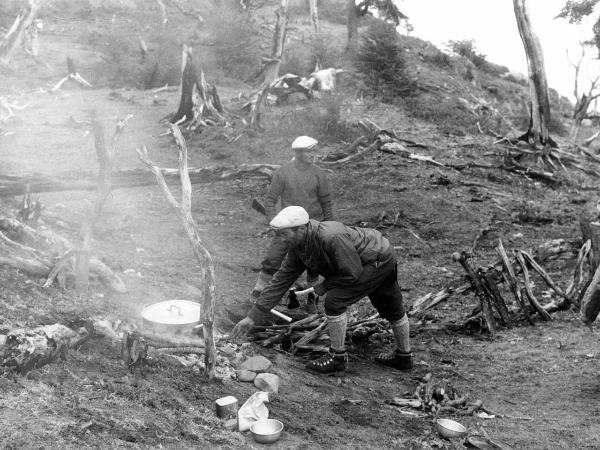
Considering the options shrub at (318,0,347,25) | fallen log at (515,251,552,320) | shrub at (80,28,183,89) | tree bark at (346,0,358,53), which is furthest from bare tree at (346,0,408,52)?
fallen log at (515,251,552,320)

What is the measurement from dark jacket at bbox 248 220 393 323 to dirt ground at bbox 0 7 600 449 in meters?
0.52

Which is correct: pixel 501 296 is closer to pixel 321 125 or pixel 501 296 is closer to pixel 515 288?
pixel 515 288

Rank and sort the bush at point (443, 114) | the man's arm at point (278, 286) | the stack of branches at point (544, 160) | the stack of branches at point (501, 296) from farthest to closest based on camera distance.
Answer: the bush at point (443, 114)
the stack of branches at point (544, 160)
the stack of branches at point (501, 296)
the man's arm at point (278, 286)

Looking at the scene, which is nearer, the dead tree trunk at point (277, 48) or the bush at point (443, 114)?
the bush at point (443, 114)

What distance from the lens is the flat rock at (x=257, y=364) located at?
4031mm

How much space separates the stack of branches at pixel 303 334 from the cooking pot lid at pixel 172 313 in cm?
58

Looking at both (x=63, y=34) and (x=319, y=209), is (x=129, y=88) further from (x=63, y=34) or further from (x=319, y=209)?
(x=319, y=209)

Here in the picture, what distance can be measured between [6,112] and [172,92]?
6742mm

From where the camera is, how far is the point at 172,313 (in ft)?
14.2

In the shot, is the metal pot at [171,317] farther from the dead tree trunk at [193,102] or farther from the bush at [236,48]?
the bush at [236,48]

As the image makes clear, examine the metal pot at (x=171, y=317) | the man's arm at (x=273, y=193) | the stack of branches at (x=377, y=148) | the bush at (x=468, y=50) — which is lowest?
the metal pot at (x=171, y=317)

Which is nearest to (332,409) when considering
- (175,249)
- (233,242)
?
(175,249)

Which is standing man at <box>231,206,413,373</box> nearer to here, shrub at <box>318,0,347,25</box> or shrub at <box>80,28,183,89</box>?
shrub at <box>80,28,183,89</box>

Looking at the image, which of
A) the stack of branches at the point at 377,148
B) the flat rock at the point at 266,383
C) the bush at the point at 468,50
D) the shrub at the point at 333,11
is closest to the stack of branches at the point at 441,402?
the flat rock at the point at 266,383
